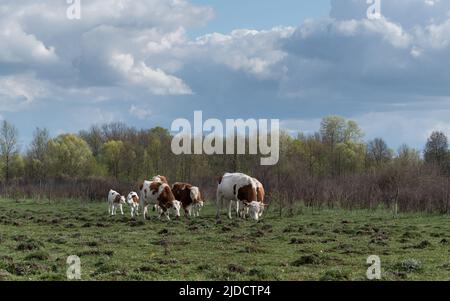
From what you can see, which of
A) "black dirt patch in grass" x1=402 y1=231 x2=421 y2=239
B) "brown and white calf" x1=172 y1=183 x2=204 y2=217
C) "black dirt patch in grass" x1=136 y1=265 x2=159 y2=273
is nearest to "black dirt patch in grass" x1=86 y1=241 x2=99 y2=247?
"black dirt patch in grass" x1=136 y1=265 x2=159 y2=273

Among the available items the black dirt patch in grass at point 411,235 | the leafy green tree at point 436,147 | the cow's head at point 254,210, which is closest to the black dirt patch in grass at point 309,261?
the black dirt patch in grass at point 411,235

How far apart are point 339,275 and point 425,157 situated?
70.0m

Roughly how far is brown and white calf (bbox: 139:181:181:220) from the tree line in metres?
10.6

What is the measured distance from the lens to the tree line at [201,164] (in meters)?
49.6

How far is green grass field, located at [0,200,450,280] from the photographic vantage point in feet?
44.8

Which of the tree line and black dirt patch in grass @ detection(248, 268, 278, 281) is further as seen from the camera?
the tree line

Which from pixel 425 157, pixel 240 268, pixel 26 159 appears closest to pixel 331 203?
pixel 240 268

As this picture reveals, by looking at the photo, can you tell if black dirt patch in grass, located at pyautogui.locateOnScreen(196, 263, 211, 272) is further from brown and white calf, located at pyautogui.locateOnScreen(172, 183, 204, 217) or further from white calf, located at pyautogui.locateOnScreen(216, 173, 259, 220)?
brown and white calf, located at pyautogui.locateOnScreen(172, 183, 204, 217)

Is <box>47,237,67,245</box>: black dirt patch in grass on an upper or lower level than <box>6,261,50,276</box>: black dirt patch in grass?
lower

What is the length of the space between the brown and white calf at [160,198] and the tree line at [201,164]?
416 inches

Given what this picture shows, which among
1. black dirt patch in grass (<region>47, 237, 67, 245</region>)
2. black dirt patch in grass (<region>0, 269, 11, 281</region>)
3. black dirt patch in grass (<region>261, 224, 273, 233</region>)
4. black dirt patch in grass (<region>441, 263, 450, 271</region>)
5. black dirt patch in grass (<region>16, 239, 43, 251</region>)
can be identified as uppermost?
black dirt patch in grass (<region>0, 269, 11, 281</region>)

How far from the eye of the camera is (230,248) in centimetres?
1877
